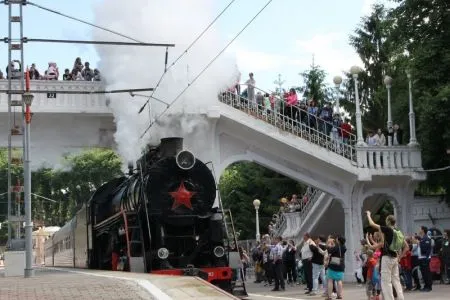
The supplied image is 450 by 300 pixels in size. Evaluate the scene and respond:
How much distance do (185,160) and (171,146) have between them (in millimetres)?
572

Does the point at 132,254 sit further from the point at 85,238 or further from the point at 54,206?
the point at 54,206

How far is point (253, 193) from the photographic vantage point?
153 ft

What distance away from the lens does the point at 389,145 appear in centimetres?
2477

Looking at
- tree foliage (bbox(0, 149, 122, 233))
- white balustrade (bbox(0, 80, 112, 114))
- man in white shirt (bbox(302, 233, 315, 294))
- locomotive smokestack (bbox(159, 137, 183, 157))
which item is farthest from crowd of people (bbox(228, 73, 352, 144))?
tree foliage (bbox(0, 149, 122, 233))

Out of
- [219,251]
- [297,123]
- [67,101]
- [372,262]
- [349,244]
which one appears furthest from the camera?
[349,244]

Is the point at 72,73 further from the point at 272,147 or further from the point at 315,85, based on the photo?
Answer: the point at 315,85

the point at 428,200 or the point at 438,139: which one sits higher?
the point at 438,139

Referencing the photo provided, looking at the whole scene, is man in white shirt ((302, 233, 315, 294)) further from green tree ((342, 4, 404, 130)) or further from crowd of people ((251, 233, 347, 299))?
green tree ((342, 4, 404, 130))

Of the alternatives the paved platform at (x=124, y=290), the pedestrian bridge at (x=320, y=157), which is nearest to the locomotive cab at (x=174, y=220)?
the paved platform at (x=124, y=290)

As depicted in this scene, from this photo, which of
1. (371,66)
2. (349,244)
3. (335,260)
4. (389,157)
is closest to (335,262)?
(335,260)

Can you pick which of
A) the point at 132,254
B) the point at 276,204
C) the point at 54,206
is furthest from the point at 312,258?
the point at 54,206

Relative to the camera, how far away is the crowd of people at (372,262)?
12141 millimetres

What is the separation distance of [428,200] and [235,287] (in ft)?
42.8

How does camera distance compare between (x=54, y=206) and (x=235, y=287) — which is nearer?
(x=235, y=287)
